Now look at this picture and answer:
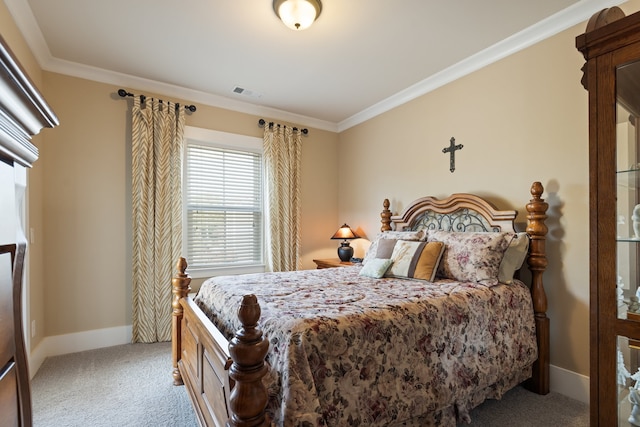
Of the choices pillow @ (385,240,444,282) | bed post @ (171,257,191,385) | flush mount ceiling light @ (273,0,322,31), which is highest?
flush mount ceiling light @ (273,0,322,31)

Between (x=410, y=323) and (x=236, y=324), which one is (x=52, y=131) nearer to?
(x=236, y=324)

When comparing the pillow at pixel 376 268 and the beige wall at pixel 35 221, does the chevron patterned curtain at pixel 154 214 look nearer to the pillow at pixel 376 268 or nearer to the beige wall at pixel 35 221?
the beige wall at pixel 35 221

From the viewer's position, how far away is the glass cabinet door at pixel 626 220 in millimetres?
1277

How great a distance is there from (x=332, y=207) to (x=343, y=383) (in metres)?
3.41

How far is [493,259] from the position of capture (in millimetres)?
2246

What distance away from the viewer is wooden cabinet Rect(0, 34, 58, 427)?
479 mm

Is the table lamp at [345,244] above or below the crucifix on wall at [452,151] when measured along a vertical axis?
below

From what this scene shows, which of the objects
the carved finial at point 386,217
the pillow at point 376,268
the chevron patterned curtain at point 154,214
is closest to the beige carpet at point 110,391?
the chevron patterned curtain at point 154,214

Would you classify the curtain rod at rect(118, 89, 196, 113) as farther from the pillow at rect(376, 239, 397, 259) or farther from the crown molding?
the pillow at rect(376, 239, 397, 259)

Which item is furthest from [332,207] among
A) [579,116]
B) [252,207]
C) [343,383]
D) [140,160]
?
[343,383]

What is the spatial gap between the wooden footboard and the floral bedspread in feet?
0.40


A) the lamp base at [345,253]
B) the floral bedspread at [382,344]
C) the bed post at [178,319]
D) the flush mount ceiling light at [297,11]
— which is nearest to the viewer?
the floral bedspread at [382,344]

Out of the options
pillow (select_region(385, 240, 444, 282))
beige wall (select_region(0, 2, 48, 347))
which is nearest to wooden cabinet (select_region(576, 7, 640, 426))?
pillow (select_region(385, 240, 444, 282))

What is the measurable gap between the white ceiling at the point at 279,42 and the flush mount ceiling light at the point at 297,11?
9 cm
